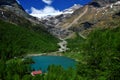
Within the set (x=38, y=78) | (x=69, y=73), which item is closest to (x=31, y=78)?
(x=38, y=78)

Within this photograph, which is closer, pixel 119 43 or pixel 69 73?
pixel 119 43

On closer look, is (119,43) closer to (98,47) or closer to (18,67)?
(98,47)

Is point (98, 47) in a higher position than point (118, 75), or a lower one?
higher

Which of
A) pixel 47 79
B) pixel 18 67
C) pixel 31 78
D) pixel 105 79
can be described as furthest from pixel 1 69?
pixel 105 79

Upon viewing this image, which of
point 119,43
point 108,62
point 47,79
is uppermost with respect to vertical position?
point 119,43

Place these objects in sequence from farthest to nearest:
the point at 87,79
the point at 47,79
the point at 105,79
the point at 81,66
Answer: the point at 47,79 < the point at 81,66 < the point at 87,79 < the point at 105,79

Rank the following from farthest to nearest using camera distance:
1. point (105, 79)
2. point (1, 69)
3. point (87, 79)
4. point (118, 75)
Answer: point (1, 69), point (87, 79), point (105, 79), point (118, 75)

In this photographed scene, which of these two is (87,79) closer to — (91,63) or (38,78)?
(91,63)

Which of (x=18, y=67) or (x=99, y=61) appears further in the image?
(x=18, y=67)

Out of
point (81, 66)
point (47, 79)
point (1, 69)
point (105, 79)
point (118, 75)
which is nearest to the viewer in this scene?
point (118, 75)
